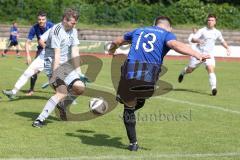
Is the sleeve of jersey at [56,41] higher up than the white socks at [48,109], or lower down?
higher up

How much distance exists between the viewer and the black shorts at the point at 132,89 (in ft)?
25.6

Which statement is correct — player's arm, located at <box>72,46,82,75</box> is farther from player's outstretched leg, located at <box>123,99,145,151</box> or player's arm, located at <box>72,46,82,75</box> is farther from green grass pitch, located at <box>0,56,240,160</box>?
player's outstretched leg, located at <box>123,99,145,151</box>

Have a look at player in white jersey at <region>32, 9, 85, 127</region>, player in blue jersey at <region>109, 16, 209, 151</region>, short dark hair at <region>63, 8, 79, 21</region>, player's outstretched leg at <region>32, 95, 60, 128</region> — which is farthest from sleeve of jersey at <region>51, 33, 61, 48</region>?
player in blue jersey at <region>109, 16, 209, 151</region>

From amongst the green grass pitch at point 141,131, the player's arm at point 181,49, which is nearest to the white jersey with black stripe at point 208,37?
the green grass pitch at point 141,131

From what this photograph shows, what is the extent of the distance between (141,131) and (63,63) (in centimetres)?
186

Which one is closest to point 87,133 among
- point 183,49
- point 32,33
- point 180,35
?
point 183,49

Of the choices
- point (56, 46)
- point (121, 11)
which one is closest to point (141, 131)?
point (56, 46)

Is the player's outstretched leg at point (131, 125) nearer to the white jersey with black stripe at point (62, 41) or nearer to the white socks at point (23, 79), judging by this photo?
the white jersey with black stripe at point (62, 41)

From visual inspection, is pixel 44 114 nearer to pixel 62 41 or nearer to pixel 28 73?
pixel 62 41

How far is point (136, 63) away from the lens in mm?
7730

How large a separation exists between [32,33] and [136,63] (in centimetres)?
641

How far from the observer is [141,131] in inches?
368

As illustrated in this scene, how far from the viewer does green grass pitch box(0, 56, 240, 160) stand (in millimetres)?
7617

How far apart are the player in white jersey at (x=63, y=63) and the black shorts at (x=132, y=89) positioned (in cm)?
187
